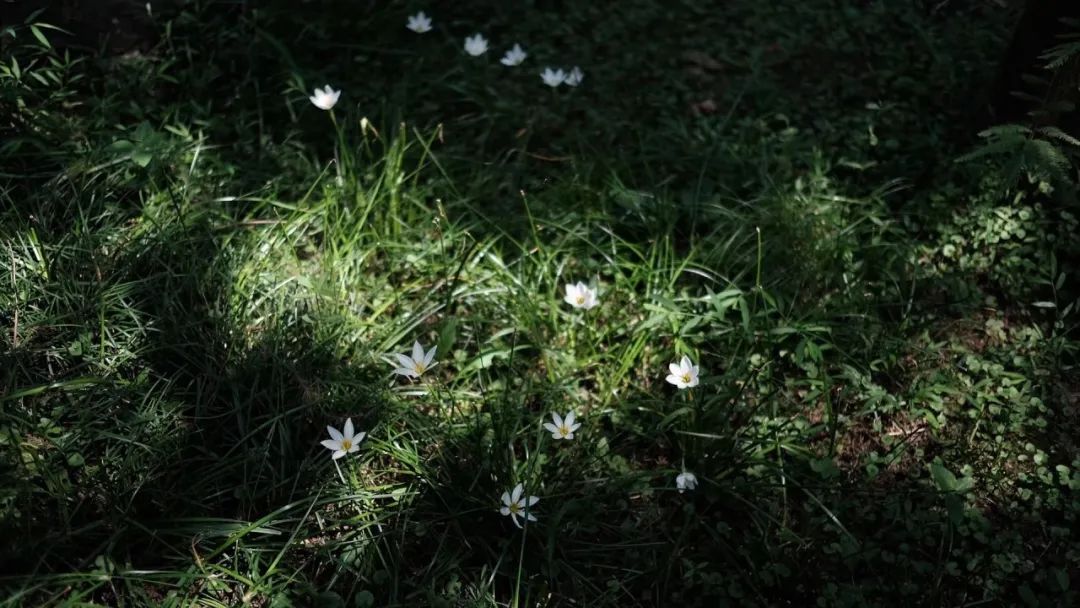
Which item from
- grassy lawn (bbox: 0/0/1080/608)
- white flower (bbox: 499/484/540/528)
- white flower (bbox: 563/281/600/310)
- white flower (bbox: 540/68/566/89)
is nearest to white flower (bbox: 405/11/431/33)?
grassy lawn (bbox: 0/0/1080/608)

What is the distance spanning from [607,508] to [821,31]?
8.14 feet

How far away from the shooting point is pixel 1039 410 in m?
2.48

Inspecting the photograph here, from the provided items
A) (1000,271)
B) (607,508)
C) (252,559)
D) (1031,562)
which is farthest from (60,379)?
(1000,271)

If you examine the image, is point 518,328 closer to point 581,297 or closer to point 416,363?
point 581,297

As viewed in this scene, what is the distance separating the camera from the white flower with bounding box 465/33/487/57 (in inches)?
139

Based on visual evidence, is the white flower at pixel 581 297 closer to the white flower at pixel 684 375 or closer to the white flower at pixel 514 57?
the white flower at pixel 684 375

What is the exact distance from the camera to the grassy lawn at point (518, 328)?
218 cm

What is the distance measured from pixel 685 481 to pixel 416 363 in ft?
2.55

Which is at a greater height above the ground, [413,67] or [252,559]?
[413,67]

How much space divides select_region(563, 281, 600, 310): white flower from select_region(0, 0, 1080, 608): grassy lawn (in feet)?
0.25

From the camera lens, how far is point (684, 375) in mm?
2418

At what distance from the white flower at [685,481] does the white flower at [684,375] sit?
9.5 inches

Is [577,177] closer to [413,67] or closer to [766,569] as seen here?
[413,67]

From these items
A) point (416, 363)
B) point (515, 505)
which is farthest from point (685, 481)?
point (416, 363)
